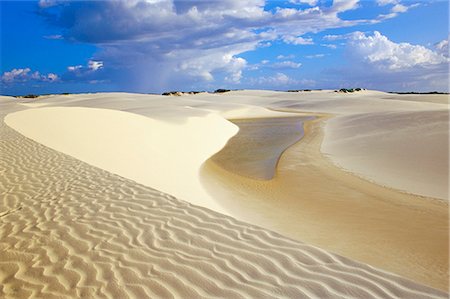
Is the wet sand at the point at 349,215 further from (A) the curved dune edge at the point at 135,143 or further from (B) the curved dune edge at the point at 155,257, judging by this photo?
(B) the curved dune edge at the point at 155,257

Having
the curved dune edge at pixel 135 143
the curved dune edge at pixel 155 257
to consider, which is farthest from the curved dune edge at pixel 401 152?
the curved dune edge at pixel 155 257

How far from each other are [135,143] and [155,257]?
10997 millimetres

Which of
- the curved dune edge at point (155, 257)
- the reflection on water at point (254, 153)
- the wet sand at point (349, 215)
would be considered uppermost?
the curved dune edge at point (155, 257)

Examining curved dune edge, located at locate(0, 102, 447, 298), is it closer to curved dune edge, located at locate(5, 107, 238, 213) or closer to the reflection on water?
curved dune edge, located at locate(5, 107, 238, 213)

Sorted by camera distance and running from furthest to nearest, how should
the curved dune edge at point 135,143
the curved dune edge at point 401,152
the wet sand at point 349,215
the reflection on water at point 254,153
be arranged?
the reflection on water at point 254,153, the curved dune edge at point 135,143, the curved dune edge at point 401,152, the wet sand at point 349,215

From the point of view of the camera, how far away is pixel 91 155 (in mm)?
12195

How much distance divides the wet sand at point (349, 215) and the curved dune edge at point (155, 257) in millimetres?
1710

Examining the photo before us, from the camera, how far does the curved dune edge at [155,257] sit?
387 cm

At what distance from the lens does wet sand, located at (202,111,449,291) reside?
5.81m

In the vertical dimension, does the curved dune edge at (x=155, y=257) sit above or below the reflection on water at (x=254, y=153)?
above

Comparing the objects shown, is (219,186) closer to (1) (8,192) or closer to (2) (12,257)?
(1) (8,192)

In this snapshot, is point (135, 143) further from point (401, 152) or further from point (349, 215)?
point (401, 152)

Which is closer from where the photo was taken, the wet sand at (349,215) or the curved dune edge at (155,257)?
the curved dune edge at (155,257)

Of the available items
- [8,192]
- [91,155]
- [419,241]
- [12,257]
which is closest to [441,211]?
[419,241]
